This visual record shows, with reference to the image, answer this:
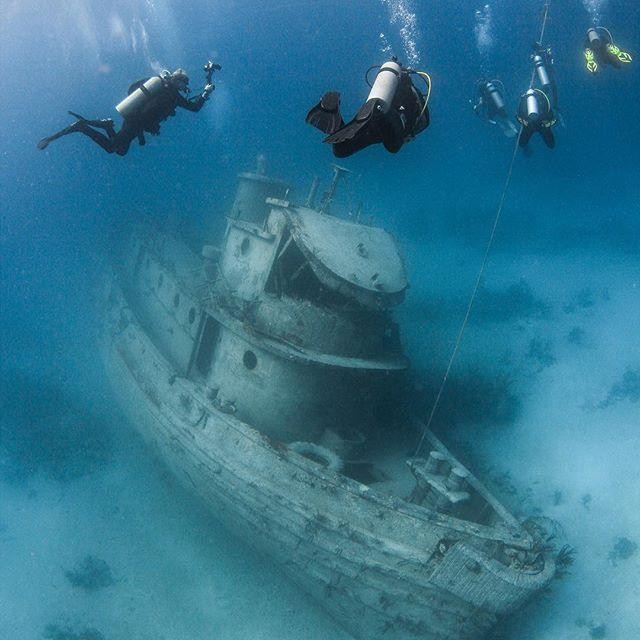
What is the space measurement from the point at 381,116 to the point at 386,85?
0.99ft

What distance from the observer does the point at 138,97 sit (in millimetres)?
5469

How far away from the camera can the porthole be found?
31.1ft

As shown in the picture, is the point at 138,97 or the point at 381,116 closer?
the point at 381,116

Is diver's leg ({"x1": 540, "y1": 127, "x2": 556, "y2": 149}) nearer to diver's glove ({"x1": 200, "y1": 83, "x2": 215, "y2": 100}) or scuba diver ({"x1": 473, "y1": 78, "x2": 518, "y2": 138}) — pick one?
scuba diver ({"x1": 473, "y1": 78, "x2": 518, "y2": 138})

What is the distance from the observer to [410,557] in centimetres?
697

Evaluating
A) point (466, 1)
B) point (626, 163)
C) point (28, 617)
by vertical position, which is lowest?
point (28, 617)

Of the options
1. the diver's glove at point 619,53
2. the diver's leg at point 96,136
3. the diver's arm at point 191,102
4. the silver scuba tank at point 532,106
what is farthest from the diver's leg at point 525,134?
the diver's leg at point 96,136

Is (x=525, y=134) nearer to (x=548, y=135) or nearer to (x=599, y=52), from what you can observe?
(x=548, y=135)

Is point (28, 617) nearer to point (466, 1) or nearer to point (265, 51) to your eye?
point (466, 1)

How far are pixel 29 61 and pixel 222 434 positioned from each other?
7804 centimetres

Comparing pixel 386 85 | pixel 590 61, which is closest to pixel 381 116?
pixel 386 85

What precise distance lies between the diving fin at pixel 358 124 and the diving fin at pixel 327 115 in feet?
1.19

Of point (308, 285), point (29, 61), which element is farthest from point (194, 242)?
point (29, 61)

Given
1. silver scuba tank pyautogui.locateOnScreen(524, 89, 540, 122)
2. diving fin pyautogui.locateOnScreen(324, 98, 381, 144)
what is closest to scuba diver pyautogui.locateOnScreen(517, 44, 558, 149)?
silver scuba tank pyautogui.locateOnScreen(524, 89, 540, 122)
